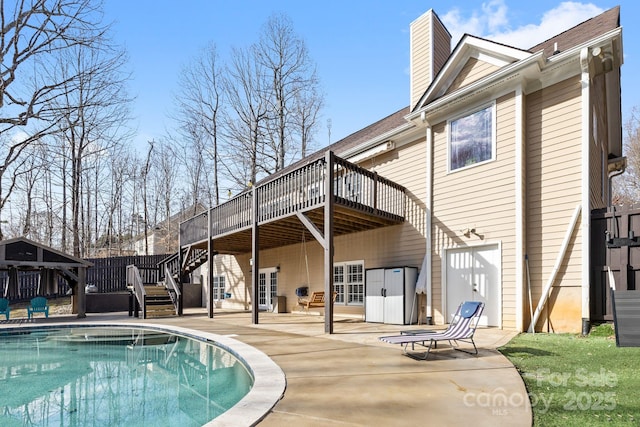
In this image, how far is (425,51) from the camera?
40.4 ft

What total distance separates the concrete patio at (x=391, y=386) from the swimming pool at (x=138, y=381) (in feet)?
1.09

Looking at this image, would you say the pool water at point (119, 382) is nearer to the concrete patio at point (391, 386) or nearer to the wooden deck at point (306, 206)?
the concrete patio at point (391, 386)

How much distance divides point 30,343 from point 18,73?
9.00 m

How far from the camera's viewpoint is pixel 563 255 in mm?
8305

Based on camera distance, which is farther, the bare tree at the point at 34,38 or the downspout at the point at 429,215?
the bare tree at the point at 34,38

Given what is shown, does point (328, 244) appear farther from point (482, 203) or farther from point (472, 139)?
point (472, 139)

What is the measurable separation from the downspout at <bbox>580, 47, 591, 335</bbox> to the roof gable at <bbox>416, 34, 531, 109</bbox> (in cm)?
144

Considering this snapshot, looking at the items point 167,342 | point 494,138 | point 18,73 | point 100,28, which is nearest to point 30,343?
point 167,342

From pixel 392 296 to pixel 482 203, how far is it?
332 cm

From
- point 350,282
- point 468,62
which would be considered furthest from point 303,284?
point 468,62

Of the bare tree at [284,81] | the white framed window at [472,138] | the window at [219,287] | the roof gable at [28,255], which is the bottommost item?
the window at [219,287]

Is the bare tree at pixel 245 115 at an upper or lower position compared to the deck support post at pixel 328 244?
upper

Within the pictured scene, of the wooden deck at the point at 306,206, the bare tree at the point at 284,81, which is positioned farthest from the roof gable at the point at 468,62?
the bare tree at the point at 284,81

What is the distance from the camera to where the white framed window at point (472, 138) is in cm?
977
